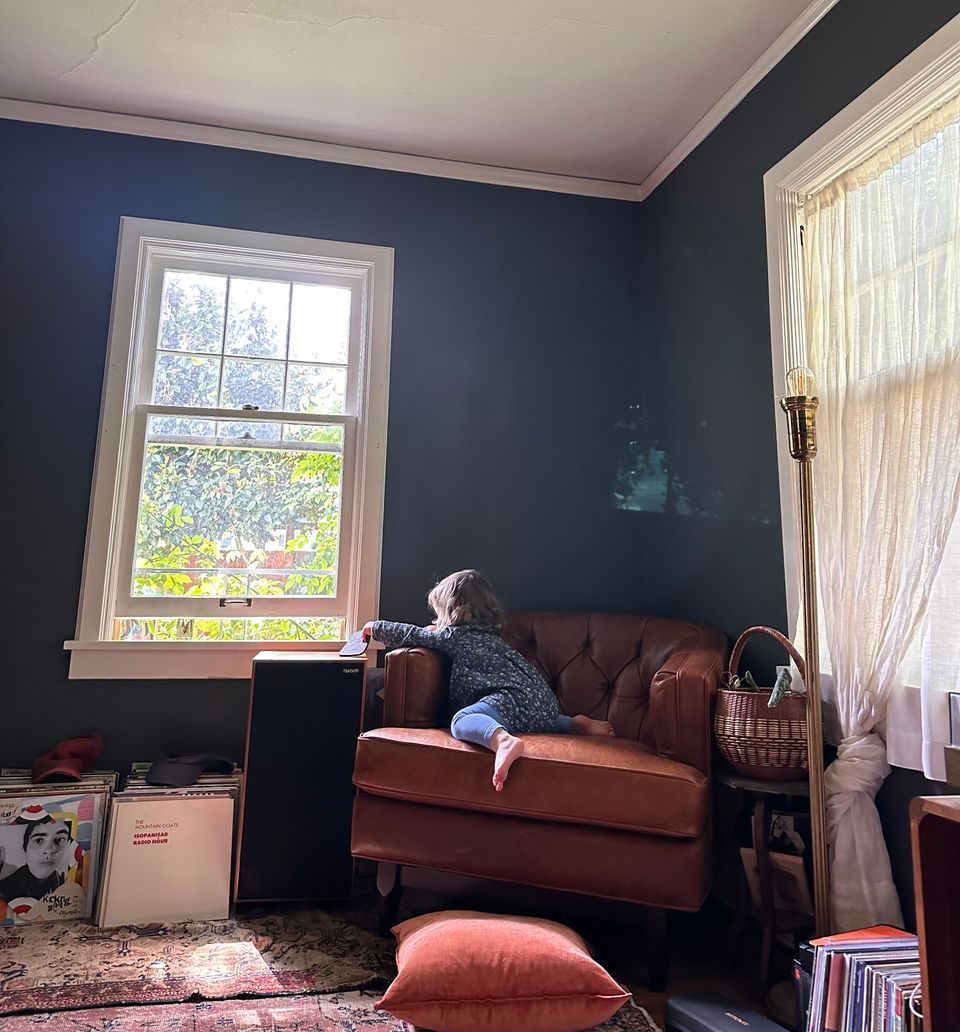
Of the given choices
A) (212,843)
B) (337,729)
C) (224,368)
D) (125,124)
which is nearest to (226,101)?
(125,124)

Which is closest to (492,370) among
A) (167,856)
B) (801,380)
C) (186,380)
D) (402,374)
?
(402,374)

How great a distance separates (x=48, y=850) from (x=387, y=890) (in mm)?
1185

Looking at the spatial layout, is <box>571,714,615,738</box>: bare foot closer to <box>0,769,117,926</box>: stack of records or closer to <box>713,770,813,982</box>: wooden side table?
<box>713,770,813,982</box>: wooden side table

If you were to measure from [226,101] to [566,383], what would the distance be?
1.96 m

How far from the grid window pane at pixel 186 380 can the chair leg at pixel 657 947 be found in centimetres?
268

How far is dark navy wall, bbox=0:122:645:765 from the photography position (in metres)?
3.08

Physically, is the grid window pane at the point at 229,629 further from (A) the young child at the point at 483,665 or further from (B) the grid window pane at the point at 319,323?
(B) the grid window pane at the point at 319,323

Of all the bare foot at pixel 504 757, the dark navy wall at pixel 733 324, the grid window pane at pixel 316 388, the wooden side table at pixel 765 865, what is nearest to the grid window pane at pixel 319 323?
the grid window pane at pixel 316 388

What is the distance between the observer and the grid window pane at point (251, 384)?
3414 millimetres

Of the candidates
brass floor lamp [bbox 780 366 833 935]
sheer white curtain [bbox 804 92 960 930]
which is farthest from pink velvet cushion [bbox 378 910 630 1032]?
sheer white curtain [bbox 804 92 960 930]

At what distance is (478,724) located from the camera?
2.33 metres

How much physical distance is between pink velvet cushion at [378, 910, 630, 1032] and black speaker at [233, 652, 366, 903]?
0.84 meters

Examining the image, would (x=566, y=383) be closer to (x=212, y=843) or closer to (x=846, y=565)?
(x=846, y=565)

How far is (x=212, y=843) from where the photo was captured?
260cm
